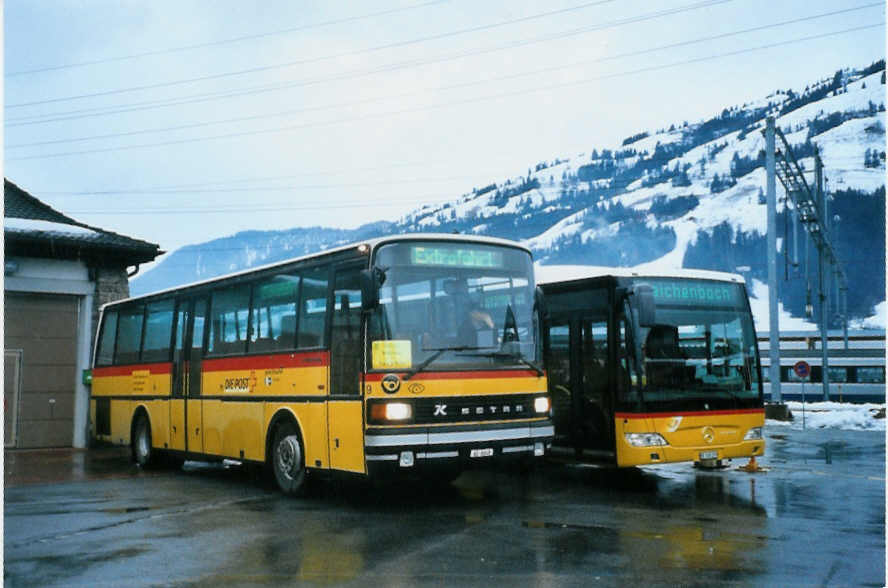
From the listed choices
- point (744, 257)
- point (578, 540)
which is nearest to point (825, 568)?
point (578, 540)

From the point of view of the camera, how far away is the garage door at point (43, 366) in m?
21.0

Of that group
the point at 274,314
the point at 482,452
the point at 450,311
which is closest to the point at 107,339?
the point at 274,314

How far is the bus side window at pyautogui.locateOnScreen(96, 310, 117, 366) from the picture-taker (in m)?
18.7

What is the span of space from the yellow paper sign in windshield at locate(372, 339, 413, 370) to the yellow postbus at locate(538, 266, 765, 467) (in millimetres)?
2935

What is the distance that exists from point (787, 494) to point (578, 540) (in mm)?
4519

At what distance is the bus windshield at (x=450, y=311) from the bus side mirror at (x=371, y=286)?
0.08 metres

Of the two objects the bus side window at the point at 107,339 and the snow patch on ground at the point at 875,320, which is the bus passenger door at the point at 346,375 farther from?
the snow patch on ground at the point at 875,320

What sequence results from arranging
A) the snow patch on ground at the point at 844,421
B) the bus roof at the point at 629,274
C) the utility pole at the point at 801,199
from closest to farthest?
the bus roof at the point at 629,274, the snow patch on ground at the point at 844,421, the utility pole at the point at 801,199

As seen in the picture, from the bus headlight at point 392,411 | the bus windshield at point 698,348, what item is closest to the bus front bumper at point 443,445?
the bus headlight at point 392,411

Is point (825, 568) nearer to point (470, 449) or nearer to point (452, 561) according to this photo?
point (452, 561)

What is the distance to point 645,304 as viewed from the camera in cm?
1173

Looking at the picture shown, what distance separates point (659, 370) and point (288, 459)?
15.5 feet

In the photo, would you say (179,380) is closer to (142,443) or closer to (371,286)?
(142,443)

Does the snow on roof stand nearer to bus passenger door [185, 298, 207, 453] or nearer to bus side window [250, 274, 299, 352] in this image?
bus passenger door [185, 298, 207, 453]
